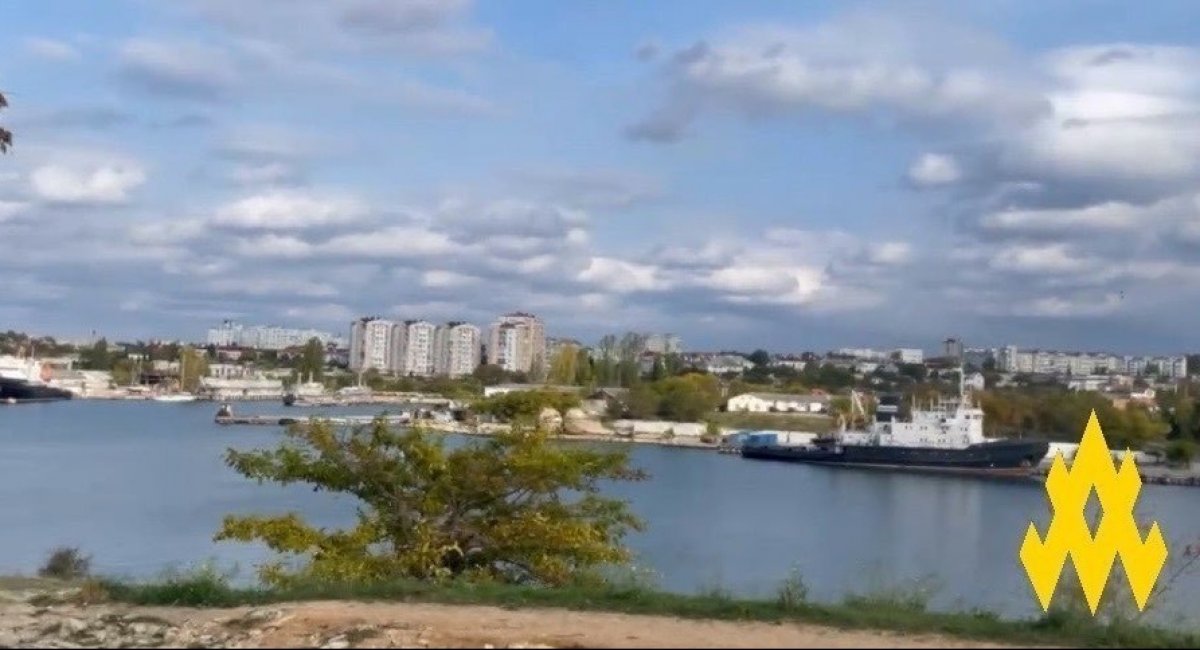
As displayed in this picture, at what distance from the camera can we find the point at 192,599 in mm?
11203

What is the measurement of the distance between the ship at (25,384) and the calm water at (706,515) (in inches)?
1513

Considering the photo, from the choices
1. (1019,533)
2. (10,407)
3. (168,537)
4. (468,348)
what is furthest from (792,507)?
(468,348)

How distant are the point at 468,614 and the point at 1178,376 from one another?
103148 millimetres

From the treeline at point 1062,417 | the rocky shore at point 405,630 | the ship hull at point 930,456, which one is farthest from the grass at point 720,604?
the treeline at point 1062,417

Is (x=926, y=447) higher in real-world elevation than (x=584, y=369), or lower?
lower

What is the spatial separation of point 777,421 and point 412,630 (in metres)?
95.1

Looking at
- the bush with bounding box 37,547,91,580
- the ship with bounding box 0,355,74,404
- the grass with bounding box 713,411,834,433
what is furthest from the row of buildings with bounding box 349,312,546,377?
the bush with bounding box 37,547,91,580

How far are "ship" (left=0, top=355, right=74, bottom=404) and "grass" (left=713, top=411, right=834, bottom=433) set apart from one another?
5763cm

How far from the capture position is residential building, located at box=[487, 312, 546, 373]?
175125mm

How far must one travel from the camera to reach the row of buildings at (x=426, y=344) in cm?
17912

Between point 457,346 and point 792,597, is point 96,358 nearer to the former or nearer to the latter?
point 457,346

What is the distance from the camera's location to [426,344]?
625 ft

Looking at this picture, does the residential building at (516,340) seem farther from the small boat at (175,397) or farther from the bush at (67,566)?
the bush at (67,566)

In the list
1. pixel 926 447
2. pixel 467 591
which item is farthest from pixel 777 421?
pixel 467 591
